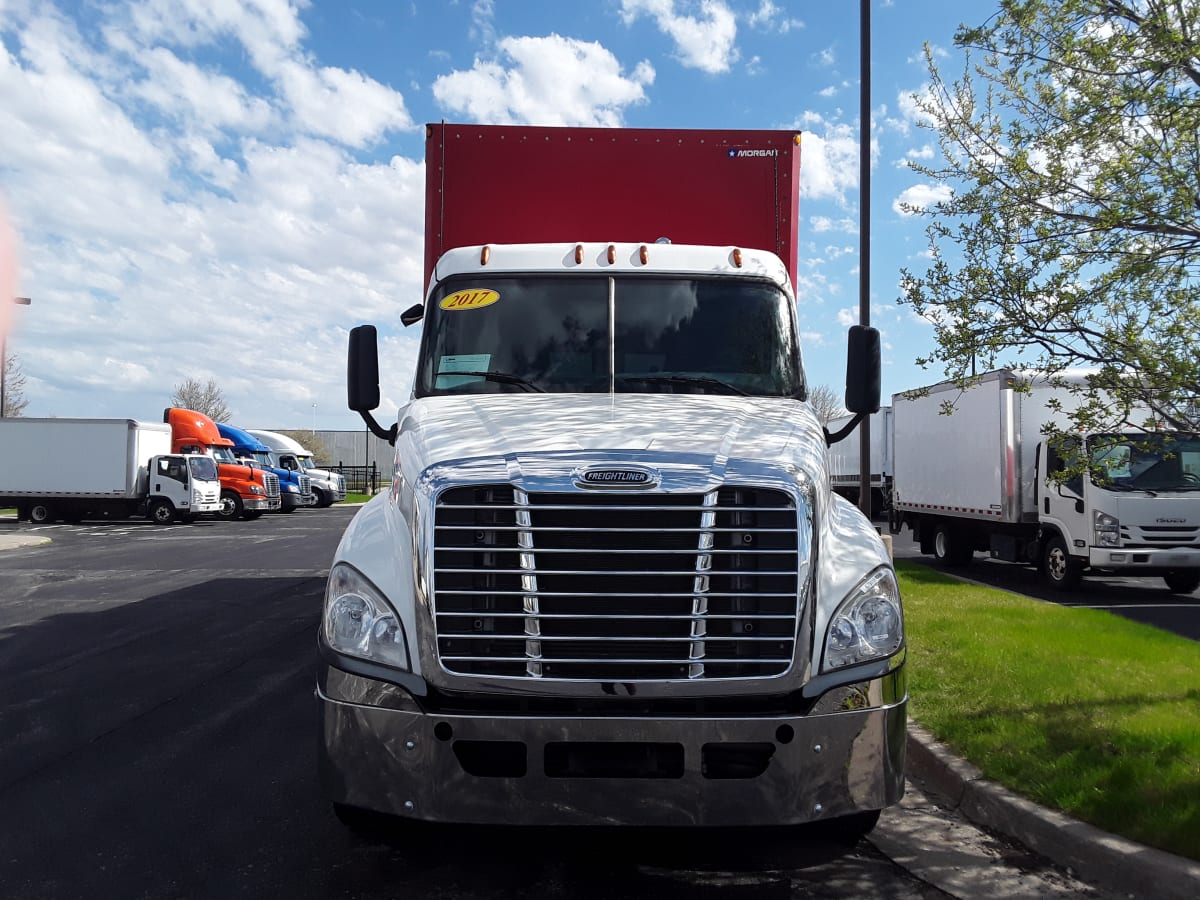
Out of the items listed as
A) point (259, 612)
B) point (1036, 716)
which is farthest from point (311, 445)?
point (1036, 716)

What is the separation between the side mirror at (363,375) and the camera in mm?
5676

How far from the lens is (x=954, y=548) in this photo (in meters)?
17.7

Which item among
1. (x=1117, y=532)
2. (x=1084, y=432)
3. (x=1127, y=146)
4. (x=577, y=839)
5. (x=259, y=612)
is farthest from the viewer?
(x=1117, y=532)

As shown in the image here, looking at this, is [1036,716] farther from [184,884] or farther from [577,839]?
[184,884]

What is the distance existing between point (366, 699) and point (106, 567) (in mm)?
15253

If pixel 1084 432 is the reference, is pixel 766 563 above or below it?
below

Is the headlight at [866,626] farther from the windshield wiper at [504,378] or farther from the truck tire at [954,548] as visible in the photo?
the truck tire at [954,548]

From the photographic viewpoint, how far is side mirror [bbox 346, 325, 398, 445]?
18.6 feet

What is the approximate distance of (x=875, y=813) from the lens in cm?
400

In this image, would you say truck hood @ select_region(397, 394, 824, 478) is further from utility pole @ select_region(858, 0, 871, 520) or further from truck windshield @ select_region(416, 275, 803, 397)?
utility pole @ select_region(858, 0, 871, 520)

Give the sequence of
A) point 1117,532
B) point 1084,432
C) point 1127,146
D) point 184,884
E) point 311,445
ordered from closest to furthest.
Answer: point 184,884 < point 1127,146 < point 1084,432 < point 1117,532 < point 311,445

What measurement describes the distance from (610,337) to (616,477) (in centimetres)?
177

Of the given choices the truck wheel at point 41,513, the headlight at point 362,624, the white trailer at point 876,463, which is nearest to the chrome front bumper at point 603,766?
the headlight at point 362,624

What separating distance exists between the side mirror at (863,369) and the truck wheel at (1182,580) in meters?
10.8
